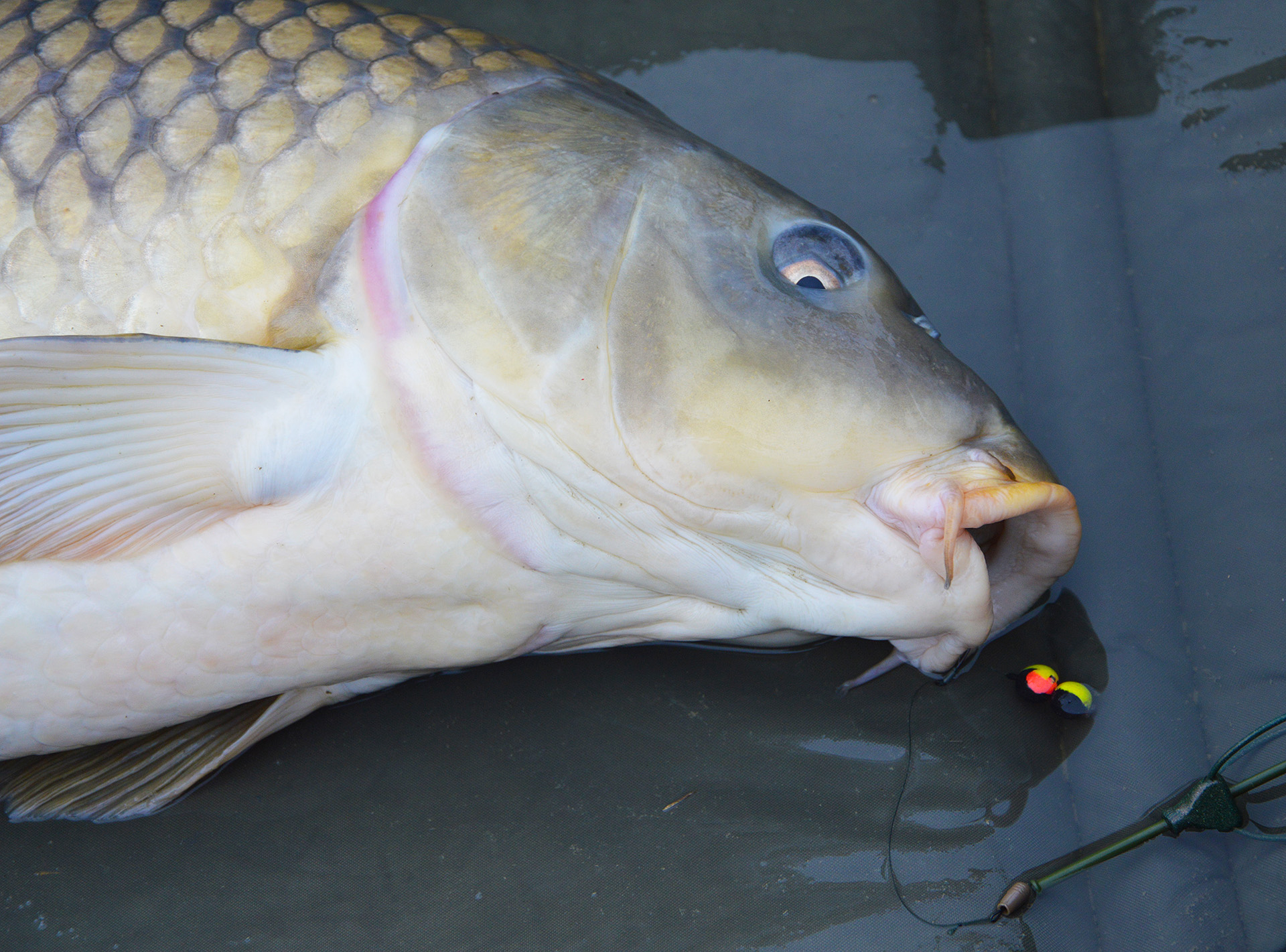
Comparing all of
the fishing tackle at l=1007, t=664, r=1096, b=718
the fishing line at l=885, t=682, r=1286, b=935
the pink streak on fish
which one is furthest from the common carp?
the fishing line at l=885, t=682, r=1286, b=935

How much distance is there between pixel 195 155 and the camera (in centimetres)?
137

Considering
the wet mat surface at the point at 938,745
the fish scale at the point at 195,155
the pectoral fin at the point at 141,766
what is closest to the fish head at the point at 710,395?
the fish scale at the point at 195,155

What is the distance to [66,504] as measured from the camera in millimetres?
1271

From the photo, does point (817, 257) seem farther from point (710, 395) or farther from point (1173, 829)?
point (1173, 829)

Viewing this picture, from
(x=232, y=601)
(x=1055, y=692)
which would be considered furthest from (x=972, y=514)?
(x=232, y=601)

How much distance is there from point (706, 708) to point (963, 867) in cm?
42

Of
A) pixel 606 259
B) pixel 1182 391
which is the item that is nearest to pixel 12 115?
pixel 606 259

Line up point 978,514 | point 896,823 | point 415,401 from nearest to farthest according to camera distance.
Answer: point 978,514, point 415,401, point 896,823

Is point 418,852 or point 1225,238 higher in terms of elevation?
point 1225,238

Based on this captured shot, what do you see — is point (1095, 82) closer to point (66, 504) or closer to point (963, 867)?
point (963, 867)

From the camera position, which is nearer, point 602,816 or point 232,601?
point 232,601

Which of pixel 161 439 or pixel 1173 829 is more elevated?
pixel 161 439

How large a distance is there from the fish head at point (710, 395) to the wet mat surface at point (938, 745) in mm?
254

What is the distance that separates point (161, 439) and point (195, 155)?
40cm
